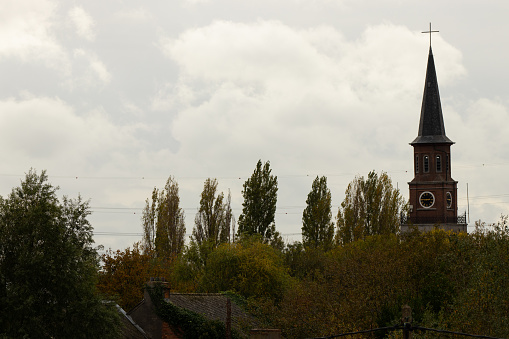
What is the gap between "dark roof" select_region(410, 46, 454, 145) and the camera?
83.5 meters

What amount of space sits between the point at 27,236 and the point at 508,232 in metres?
20.8

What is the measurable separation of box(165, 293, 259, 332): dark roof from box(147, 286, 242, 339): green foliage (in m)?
0.94

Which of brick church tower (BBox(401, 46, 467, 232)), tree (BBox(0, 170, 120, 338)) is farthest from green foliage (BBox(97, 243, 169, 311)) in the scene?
brick church tower (BBox(401, 46, 467, 232))

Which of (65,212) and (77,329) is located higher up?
(65,212)

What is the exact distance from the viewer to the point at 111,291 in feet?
179

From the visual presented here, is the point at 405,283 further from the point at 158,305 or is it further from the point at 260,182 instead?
the point at 260,182

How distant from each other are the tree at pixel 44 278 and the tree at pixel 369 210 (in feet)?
149

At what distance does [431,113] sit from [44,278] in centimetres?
6048

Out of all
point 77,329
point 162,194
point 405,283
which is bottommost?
point 77,329

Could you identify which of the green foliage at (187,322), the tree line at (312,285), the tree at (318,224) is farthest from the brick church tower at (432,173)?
the green foliage at (187,322)

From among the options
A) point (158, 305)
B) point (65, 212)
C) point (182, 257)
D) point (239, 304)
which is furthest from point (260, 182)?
point (65, 212)

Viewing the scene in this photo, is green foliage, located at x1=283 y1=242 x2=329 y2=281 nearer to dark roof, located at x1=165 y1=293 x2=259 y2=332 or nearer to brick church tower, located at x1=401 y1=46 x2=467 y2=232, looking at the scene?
brick church tower, located at x1=401 y1=46 x2=467 y2=232

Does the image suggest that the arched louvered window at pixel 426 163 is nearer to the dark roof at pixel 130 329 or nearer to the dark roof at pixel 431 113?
the dark roof at pixel 431 113

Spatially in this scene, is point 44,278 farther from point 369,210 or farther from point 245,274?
point 369,210
